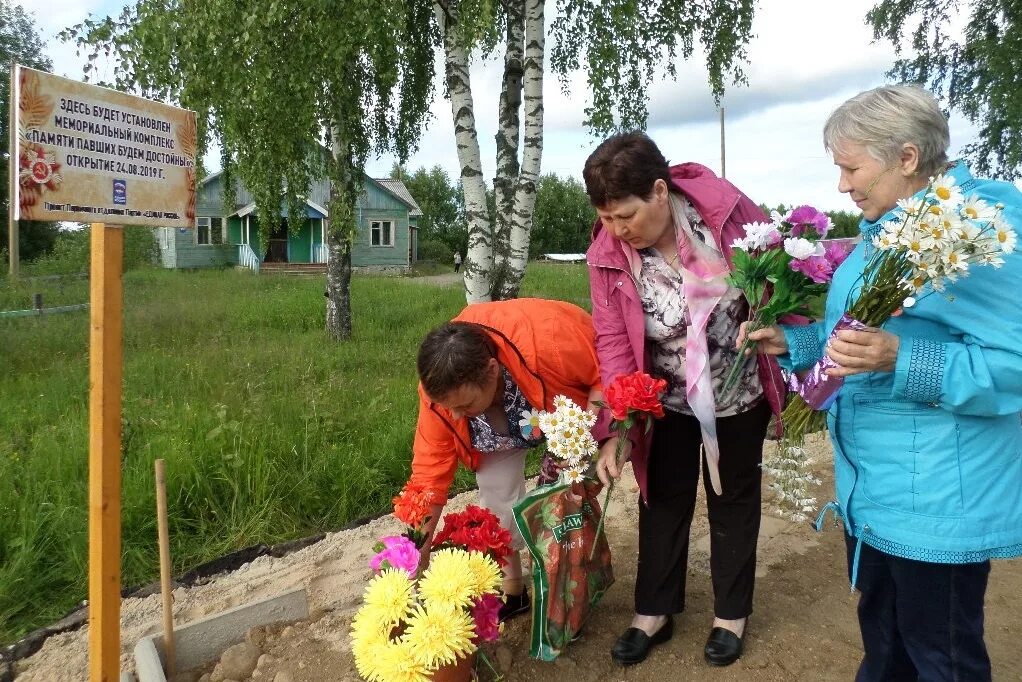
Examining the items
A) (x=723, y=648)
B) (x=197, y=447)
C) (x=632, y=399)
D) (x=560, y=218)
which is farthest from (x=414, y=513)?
(x=560, y=218)

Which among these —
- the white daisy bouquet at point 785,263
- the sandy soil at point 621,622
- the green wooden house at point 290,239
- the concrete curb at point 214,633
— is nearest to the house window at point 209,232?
the green wooden house at point 290,239

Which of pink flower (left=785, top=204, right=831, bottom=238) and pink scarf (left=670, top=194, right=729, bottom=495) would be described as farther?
pink scarf (left=670, top=194, right=729, bottom=495)

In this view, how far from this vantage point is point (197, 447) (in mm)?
4410

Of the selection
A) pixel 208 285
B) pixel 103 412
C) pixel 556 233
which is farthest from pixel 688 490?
pixel 556 233

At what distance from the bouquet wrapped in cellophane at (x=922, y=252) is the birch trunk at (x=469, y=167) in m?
5.02

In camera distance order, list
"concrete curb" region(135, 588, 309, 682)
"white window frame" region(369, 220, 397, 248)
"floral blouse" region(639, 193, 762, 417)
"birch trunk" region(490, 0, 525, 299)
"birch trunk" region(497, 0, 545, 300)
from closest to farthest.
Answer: "floral blouse" region(639, 193, 762, 417) < "concrete curb" region(135, 588, 309, 682) < "birch trunk" region(497, 0, 545, 300) < "birch trunk" region(490, 0, 525, 299) < "white window frame" region(369, 220, 397, 248)

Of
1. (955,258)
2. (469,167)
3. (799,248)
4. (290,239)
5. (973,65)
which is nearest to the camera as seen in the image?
(955,258)

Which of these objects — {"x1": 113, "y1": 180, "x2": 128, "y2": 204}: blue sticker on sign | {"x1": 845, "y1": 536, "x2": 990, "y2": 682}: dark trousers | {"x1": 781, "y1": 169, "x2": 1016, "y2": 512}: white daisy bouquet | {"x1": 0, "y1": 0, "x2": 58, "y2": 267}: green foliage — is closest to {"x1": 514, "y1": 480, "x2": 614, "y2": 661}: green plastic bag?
{"x1": 845, "y1": 536, "x2": 990, "y2": 682}: dark trousers

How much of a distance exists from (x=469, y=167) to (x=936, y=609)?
5564 millimetres

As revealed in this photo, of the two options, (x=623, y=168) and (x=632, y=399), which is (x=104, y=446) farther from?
(x=623, y=168)

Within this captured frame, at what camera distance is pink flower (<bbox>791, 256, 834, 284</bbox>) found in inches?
78.2

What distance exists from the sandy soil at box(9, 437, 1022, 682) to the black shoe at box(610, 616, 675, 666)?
0.11ft

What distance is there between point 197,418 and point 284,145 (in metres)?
2.85

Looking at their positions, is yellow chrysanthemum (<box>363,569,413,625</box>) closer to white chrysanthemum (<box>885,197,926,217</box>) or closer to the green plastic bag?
the green plastic bag
